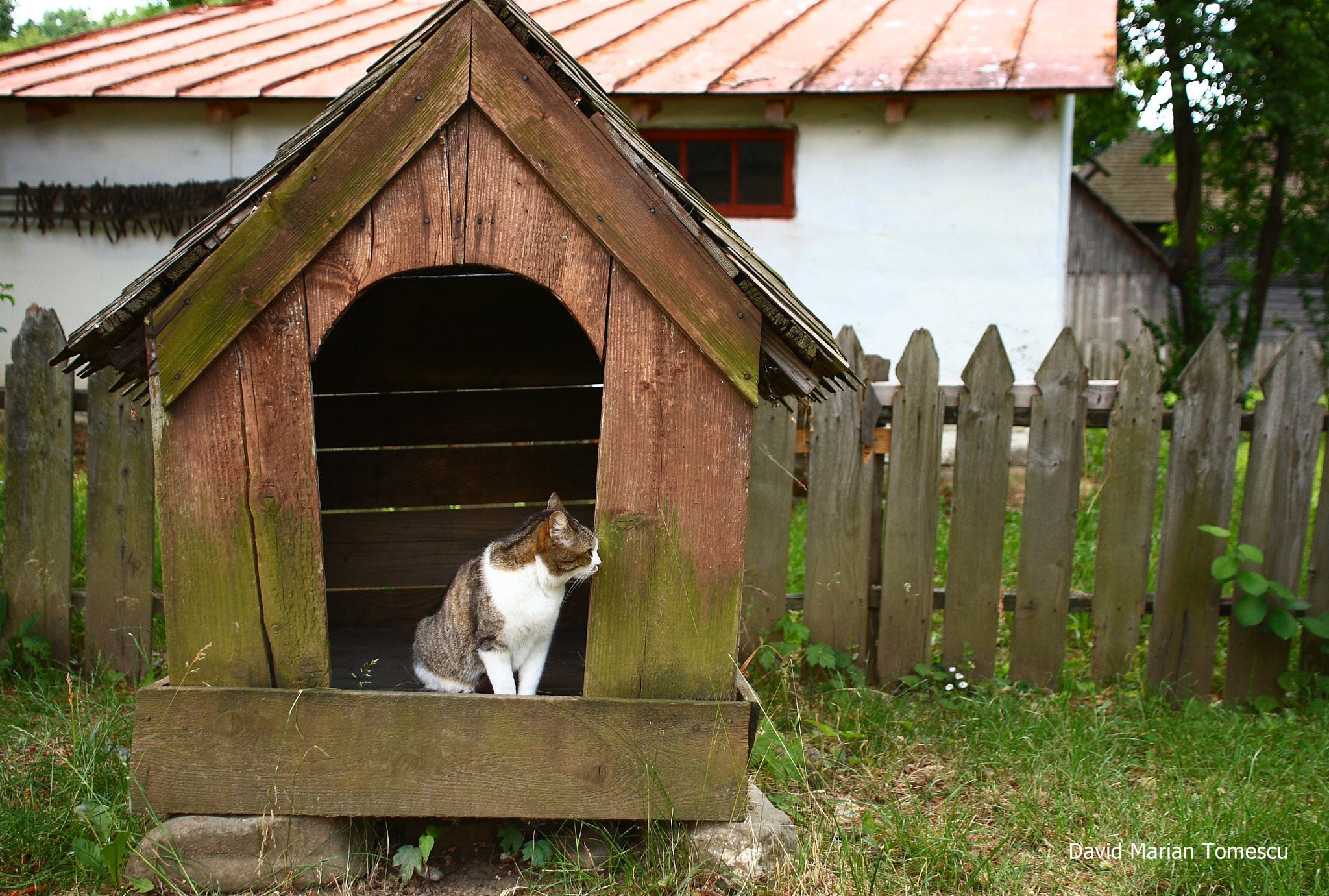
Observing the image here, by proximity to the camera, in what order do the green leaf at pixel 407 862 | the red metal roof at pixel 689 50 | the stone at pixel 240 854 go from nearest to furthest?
the stone at pixel 240 854 → the green leaf at pixel 407 862 → the red metal roof at pixel 689 50

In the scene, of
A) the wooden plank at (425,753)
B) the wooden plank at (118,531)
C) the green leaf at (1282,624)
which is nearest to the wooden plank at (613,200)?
the wooden plank at (425,753)

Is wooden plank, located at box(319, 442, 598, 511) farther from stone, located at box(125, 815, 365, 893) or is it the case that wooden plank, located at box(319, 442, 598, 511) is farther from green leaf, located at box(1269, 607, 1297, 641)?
green leaf, located at box(1269, 607, 1297, 641)

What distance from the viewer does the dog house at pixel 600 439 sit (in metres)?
2.21

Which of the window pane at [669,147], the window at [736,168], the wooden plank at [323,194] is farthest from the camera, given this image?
the window pane at [669,147]

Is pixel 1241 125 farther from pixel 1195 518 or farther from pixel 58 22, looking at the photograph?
pixel 58 22

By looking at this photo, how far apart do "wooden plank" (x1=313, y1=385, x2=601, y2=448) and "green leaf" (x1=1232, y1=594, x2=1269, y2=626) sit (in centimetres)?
277

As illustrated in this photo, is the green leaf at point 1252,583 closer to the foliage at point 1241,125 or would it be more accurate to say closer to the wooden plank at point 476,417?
the wooden plank at point 476,417

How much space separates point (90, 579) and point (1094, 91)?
6491 millimetres

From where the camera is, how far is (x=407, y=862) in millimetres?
2510

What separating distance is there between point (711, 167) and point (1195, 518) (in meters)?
4.62

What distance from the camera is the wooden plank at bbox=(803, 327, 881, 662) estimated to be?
3.83 m

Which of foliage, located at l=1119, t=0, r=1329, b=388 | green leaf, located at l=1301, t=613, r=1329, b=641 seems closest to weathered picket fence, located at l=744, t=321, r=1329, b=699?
green leaf, located at l=1301, t=613, r=1329, b=641

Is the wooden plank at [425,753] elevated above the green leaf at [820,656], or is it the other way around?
the wooden plank at [425,753]

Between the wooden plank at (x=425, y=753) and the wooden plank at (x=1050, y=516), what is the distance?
6.57 ft
